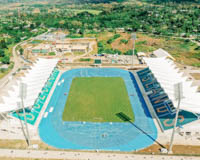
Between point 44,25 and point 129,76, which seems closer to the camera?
point 129,76

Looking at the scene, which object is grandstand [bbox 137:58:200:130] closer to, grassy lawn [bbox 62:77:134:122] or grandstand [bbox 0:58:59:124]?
grassy lawn [bbox 62:77:134:122]

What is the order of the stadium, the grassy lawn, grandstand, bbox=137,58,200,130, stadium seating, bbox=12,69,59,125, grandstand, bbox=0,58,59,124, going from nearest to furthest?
the stadium < grandstand, bbox=137,58,200,130 < grandstand, bbox=0,58,59,124 < stadium seating, bbox=12,69,59,125 < the grassy lawn

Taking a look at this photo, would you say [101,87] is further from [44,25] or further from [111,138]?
[44,25]

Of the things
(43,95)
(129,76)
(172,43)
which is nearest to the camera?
(43,95)

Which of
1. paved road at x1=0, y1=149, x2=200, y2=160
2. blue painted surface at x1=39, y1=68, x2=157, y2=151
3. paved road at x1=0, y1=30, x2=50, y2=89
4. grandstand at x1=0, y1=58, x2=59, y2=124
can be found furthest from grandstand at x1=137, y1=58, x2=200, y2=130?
paved road at x1=0, y1=30, x2=50, y2=89

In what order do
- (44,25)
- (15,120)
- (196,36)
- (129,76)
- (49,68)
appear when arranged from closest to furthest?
(15,120), (49,68), (129,76), (196,36), (44,25)

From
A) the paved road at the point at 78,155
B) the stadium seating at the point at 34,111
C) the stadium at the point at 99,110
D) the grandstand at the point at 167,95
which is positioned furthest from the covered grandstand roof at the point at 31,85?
the grandstand at the point at 167,95

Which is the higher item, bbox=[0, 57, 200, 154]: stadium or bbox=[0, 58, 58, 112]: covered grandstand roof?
bbox=[0, 58, 58, 112]: covered grandstand roof

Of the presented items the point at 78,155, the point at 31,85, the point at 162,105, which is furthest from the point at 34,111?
the point at 162,105

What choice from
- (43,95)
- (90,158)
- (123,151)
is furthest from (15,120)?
(123,151)

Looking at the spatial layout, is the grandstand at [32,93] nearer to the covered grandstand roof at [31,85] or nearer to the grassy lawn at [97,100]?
the covered grandstand roof at [31,85]
